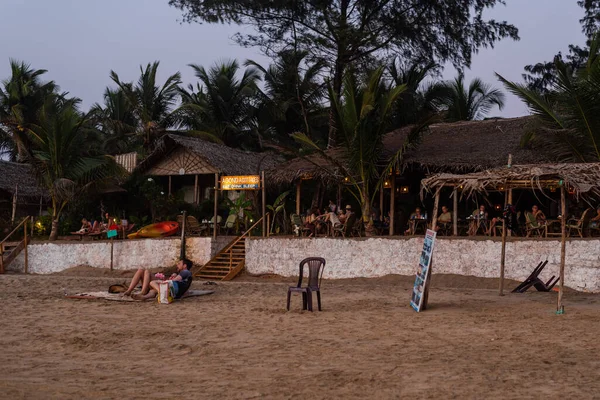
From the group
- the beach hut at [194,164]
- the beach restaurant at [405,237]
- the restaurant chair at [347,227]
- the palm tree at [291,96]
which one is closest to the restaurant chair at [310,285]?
the beach restaurant at [405,237]

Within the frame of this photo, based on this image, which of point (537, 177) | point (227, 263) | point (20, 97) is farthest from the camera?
point (20, 97)

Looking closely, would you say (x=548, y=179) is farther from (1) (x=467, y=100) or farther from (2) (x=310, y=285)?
(1) (x=467, y=100)

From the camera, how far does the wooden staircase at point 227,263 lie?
59.3 feet

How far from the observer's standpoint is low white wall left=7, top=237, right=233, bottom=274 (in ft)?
64.1

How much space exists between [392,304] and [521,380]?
562cm

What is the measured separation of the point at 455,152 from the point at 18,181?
1696 centimetres

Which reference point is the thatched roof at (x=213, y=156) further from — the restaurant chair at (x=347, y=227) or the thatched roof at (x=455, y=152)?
the restaurant chair at (x=347, y=227)

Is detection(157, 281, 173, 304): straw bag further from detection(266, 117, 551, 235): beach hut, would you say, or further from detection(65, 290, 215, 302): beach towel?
detection(266, 117, 551, 235): beach hut

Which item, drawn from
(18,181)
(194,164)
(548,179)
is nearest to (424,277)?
(548,179)

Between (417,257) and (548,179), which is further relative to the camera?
(417,257)

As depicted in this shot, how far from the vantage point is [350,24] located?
1022 inches

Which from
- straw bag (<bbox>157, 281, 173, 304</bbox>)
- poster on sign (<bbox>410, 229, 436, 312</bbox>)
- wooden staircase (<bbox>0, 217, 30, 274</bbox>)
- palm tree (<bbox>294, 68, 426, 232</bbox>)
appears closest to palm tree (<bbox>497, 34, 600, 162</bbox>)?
palm tree (<bbox>294, 68, 426, 232</bbox>)

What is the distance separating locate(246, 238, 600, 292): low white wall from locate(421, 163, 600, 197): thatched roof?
2970 mm

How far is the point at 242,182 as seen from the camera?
62.8 feet
